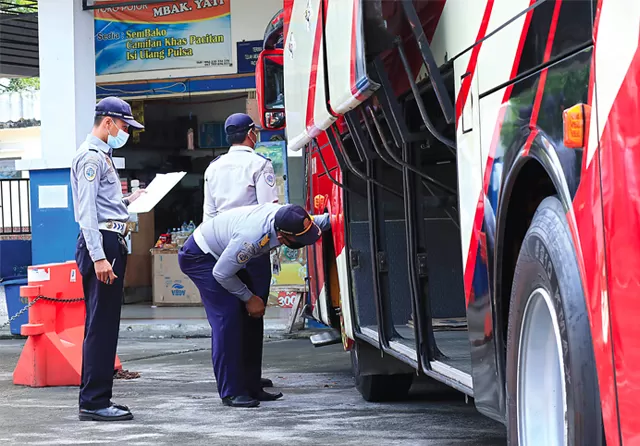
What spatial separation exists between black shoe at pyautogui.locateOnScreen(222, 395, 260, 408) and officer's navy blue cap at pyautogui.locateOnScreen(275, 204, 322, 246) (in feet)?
3.70

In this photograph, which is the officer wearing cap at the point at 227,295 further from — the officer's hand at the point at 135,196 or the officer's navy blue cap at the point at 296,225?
the officer's hand at the point at 135,196

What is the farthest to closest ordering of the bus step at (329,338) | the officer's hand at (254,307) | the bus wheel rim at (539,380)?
the bus step at (329,338)
the officer's hand at (254,307)
the bus wheel rim at (539,380)

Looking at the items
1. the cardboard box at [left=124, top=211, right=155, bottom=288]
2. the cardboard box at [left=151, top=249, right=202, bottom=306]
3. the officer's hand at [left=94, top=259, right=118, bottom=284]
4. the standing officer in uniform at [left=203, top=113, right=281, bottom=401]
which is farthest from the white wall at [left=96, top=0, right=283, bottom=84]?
the officer's hand at [left=94, top=259, right=118, bottom=284]

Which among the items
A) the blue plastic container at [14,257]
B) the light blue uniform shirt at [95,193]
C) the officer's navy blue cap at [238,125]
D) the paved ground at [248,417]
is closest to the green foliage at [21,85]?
the blue plastic container at [14,257]

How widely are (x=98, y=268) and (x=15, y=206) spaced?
10.8 meters

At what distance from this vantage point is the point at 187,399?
7.51 meters

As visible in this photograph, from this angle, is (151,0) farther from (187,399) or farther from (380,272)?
(380,272)

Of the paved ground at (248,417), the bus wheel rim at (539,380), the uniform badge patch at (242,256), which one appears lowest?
the paved ground at (248,417)

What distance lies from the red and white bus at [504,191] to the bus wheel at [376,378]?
0.25 metres

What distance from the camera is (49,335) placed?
826cm

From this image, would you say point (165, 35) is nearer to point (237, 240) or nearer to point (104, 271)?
point (237, 240)

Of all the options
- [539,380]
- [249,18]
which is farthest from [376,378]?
[249,18]

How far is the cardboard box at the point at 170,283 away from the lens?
15188 millimetres

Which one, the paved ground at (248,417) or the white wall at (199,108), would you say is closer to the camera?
the paved ground at (248,417)
